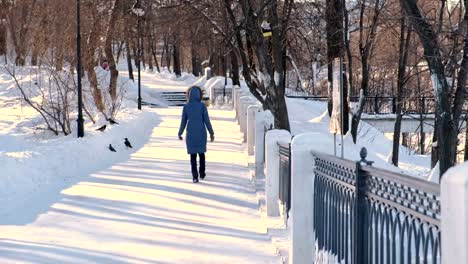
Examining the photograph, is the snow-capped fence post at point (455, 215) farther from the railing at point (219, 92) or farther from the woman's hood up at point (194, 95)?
the railing at point (219, 92)

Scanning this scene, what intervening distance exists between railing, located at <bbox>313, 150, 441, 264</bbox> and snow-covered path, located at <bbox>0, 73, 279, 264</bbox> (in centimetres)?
168

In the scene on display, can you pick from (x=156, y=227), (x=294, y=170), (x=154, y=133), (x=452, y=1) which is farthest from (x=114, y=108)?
(x=294, y=170)

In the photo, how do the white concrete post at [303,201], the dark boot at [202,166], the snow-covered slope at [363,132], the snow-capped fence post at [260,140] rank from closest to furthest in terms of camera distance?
1. the white concrete post at [303,201]
2. the dark boot at [202,166]
3. the snow-capped fence post at [260,140]
4. the snow-covered slope at [363,132]

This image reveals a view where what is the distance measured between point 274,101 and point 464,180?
15.1 m

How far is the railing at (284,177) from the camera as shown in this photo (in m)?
7.40

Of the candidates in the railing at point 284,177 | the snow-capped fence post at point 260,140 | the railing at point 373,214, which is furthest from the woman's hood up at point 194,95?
the railing at point 373,214

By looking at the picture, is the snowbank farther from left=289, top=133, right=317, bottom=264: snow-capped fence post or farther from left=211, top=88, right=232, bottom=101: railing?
left=211, top=88, right=232, bottom=101: railing

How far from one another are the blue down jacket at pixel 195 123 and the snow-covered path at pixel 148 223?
686 mm

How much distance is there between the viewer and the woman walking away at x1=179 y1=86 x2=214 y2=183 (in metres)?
11.6

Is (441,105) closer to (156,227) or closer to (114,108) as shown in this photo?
(156,227)

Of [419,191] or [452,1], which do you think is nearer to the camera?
[419,191]

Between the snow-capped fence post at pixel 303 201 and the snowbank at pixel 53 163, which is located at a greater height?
the snow-capped fence post at pixel 303 201

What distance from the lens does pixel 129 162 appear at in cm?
1497

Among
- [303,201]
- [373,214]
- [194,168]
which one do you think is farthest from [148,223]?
→ [373,214]
